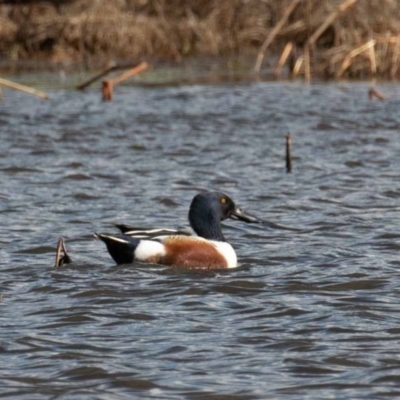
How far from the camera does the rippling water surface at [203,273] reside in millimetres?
5887

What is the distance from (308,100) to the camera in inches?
759

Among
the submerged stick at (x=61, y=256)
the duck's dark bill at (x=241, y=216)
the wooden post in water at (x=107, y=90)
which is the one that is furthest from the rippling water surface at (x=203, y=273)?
the wooden post in water at (x=107, y=90)

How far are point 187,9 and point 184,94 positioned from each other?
31.4 ft

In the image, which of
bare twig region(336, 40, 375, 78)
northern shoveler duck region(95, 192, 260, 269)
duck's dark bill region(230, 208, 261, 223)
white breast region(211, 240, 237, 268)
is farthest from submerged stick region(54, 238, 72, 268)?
bare twig region(336, 40, 375, 78)

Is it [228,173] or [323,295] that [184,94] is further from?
[323,295]

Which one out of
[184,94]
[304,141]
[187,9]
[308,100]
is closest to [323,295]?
[304,141]

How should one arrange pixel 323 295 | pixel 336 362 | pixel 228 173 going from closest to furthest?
pixel 336 362 < pixel 323 295 < pixel 228 173

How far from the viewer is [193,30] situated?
28719mm

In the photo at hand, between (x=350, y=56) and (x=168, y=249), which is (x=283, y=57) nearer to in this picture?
(x=350, y=56)

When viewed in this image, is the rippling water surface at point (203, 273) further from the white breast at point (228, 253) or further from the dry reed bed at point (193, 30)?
the dry reed bed at point (193, 30)

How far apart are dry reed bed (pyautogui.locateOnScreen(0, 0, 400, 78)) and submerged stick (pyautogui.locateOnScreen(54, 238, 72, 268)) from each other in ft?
46.9

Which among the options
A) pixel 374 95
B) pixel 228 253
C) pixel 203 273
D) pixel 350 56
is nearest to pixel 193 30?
pixel 350 56

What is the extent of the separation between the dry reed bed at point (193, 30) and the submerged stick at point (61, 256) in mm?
14291

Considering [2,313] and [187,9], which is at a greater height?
[187,9]
